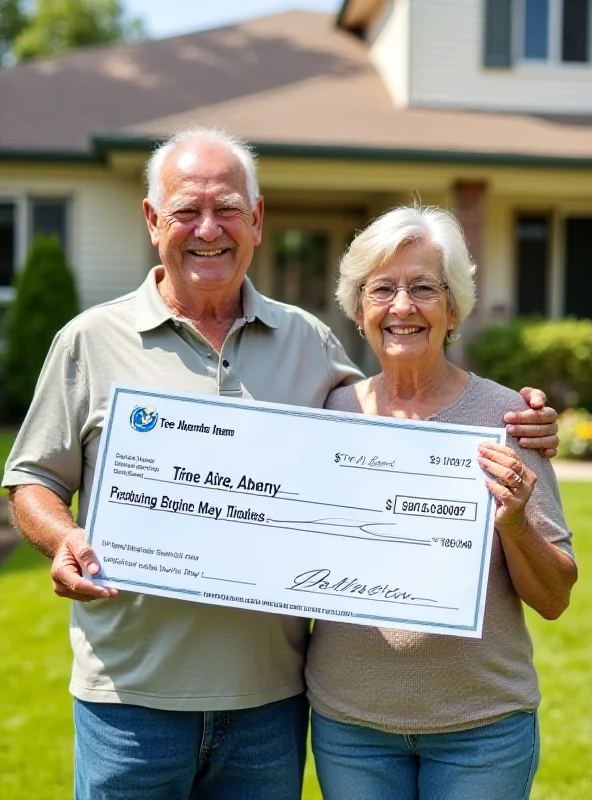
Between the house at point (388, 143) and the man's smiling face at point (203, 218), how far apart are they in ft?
30.0

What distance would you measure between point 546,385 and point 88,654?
1013 cm

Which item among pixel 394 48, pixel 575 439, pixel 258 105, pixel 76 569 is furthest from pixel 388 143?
pixel 76 569

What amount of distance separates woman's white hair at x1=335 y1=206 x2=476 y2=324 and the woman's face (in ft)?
0.06

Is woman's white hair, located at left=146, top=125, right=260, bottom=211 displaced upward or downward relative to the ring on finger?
upward

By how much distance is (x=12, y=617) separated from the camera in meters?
5.30

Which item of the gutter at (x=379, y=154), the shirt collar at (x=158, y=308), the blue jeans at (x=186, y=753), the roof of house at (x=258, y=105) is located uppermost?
the roof of house at (x=258, y=105)

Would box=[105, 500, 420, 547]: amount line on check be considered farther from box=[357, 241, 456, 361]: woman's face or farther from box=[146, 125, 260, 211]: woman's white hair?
box=[146, 125, 260, 211]: woman's white hair

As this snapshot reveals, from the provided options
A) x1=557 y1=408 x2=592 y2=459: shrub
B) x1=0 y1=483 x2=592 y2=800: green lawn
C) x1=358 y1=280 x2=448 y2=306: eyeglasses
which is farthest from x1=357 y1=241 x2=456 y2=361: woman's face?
x1=557 y1=408 x2=592 y2=459: shrub

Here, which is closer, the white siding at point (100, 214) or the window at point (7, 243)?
the white siding at point (100, 214)

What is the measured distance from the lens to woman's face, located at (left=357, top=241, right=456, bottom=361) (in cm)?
225

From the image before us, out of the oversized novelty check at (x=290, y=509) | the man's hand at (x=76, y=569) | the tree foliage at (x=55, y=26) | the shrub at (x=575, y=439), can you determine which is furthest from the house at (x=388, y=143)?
the tree foliage at (x=55, y=26)

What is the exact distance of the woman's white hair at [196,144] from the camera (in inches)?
95.1

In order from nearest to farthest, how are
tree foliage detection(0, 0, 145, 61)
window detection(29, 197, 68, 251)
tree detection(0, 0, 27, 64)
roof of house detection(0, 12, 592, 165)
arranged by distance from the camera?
roof of house detection(0, 12, 592, 165) < window detection(29, 197, 68, 251) < tree foliage detection(0, 0, 145, 61) < tree detection(0, 0, 27, 64)

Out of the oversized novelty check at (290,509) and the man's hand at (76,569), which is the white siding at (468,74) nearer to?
the oversized novelty check at (290,509)
